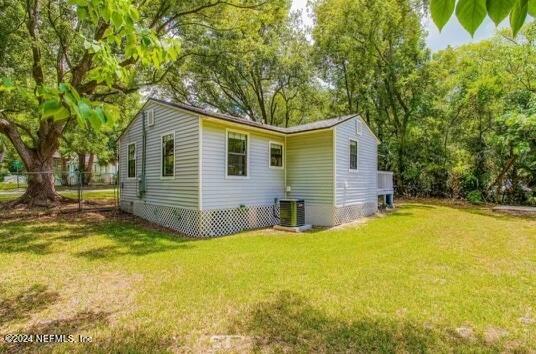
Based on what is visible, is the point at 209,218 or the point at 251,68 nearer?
the point at 209,218

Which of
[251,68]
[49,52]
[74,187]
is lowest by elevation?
[74,187]

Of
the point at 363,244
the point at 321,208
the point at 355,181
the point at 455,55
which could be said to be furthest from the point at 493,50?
the point at 363,244

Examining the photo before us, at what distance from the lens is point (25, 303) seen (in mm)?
4172

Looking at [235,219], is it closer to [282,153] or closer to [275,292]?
[282,153]

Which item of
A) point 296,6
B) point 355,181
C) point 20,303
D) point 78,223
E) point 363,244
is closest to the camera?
point 20,303

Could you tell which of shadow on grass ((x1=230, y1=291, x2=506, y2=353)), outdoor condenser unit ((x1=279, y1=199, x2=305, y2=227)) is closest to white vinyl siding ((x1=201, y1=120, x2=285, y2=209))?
outdoor condenser unit ((x1=279, y1=199, x2=305, y2=227))

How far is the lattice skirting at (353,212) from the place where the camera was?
10693 millimetres

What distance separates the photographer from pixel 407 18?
18.7m

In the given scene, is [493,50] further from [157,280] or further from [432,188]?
[157,280]

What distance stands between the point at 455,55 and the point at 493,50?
207cm

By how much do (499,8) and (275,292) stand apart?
4290mm

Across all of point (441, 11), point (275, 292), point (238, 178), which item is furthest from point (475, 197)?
point (441, 11)

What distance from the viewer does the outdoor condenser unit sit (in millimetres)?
9820

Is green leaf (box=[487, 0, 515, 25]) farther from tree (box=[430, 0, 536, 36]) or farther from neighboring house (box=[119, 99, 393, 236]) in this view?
neighboring house (box=[119, 99, 393, 236])
